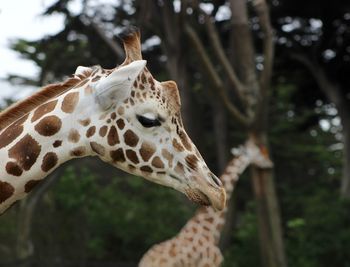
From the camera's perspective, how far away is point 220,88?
33.4ft

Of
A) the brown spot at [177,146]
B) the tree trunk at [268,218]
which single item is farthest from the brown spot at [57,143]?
the tree trunk at [268,218]

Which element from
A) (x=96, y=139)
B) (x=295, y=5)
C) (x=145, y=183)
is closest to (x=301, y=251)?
(x=145, y=183)

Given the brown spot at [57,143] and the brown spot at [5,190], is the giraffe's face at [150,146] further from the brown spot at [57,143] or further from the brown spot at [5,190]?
the brown spot at [5,190]

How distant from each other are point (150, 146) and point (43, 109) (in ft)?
1.45

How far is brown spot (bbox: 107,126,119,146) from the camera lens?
277 centimetres

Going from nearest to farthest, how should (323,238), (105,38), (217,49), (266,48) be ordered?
(266,48)
(217,49)
(105,38)
(323,238)

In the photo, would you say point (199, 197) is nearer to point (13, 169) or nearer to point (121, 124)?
point (121, 124)

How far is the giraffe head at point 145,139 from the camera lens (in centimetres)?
276

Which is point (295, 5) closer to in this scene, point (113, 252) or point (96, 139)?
point (113, 252)

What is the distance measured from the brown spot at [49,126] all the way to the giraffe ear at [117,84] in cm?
18

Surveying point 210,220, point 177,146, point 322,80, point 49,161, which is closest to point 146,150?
point 177,146

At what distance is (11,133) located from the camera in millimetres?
2803

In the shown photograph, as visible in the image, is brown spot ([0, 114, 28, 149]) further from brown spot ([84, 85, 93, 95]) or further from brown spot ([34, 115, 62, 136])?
brown spot ([84, 85, 93, 95])

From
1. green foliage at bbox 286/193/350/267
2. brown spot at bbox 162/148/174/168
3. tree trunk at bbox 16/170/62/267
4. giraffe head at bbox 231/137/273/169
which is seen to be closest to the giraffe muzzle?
brown spot at bbox 162/148/174/168
